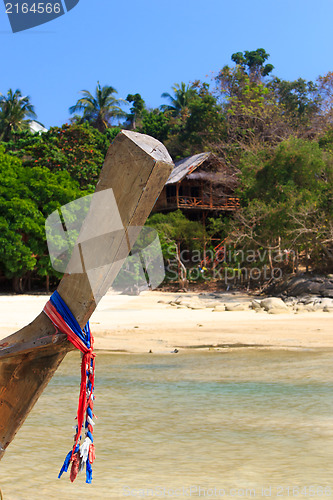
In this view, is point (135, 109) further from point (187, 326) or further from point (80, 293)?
point (80, 293)

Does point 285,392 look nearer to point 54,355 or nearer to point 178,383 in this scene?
point 178,383

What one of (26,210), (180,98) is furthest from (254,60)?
(26,210)

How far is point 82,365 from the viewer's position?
229 cm

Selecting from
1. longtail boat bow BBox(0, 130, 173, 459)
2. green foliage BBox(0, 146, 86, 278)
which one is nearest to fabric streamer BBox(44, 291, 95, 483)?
longtail boat bow BBox(0, 130, 173, 459)

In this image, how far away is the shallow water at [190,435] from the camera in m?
4.27

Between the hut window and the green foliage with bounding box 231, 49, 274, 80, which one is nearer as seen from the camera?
the hut window

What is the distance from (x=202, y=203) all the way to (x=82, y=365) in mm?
28203

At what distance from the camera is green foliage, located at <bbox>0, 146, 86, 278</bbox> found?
906 inches

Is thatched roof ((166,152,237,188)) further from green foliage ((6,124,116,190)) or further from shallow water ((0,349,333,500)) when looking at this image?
shallow water ((0,349,333,500))

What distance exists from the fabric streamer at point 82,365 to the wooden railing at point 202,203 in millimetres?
26664

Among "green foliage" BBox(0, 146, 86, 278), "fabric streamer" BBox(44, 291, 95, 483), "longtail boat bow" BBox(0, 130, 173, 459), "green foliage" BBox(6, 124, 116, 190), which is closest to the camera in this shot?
"longtail boat bow" BBox(0, 130, 173, 459)

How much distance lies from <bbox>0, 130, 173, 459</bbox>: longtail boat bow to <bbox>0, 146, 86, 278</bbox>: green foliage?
2072cm

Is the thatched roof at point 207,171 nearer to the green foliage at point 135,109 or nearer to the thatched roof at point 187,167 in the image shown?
the thatched roof at point 187,167

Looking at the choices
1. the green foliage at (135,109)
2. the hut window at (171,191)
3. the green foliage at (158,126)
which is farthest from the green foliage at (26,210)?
the green foliage at (135,109)
